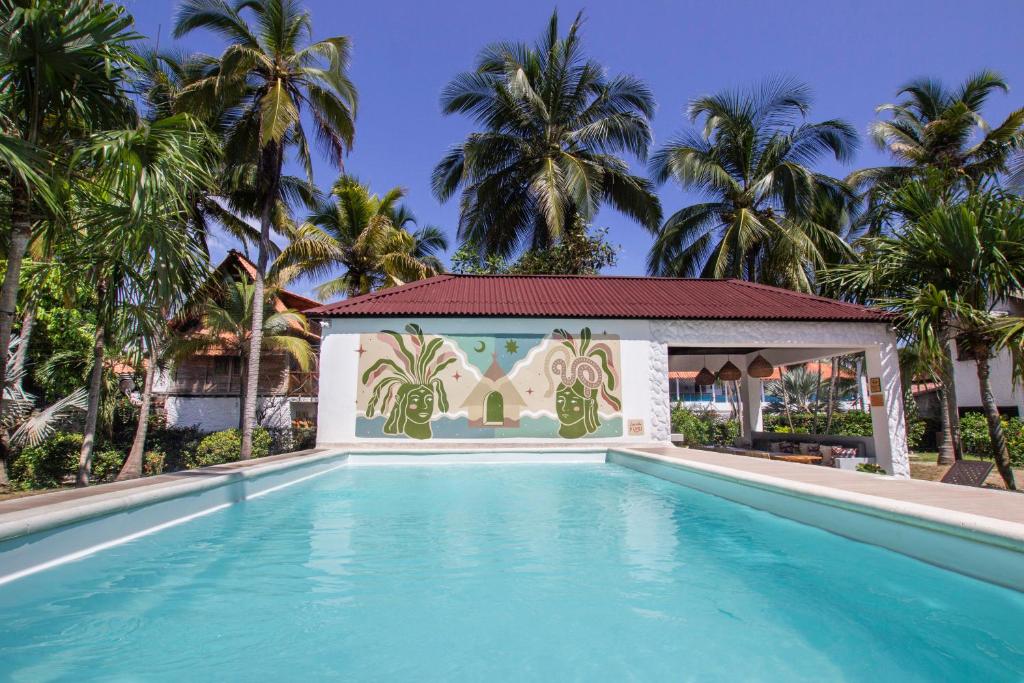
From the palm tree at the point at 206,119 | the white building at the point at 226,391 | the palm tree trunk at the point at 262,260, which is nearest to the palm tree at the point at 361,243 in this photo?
the palm tree at the point at 206,119

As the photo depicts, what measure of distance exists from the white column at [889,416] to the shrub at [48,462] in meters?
23.3

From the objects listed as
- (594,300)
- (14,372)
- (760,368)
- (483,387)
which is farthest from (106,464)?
(760,368)

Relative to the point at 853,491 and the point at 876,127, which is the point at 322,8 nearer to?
the point at 853,491

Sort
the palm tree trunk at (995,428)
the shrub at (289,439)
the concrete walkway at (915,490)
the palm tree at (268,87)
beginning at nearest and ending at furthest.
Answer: the concrete walkway at (915,490) → the palm tree trunk at (995,428) → the palm tree at (268,87) → the shrub at (289,439)

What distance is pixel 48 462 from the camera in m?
16.9

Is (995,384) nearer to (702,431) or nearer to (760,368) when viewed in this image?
(702,431)

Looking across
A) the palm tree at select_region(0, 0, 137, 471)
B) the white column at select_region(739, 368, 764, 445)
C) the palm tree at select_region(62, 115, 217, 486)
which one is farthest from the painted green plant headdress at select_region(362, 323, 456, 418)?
the white column at select_region(739, 368, 764, 445)

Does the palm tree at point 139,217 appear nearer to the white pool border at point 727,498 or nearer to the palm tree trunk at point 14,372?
the white pool border at point 727,498

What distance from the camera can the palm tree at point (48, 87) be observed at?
4.85 metres

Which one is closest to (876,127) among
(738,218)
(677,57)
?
(738,218)

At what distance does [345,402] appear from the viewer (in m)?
12.8

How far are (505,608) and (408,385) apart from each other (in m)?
9.85

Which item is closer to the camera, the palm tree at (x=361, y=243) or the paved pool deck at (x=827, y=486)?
the paved pool deck at (x=827, y=486)

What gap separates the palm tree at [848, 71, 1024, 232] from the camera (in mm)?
17672
